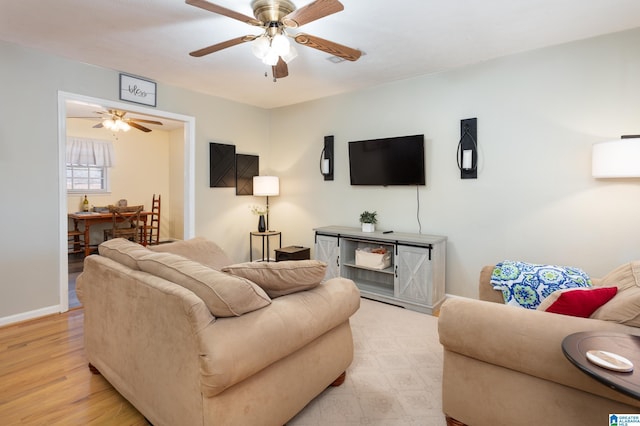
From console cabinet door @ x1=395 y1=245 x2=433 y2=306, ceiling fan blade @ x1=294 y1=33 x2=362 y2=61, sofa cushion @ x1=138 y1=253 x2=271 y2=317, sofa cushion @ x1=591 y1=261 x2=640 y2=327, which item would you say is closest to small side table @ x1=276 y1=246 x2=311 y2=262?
console cabinet door @ x1=395 y1=245 x2=433 y2=306

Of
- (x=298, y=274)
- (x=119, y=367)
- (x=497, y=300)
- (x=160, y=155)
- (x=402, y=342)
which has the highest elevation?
(x=160, y=155)

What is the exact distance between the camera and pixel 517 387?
1.51 m

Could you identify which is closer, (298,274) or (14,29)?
(298,274)

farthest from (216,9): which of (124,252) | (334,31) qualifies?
(124,252)

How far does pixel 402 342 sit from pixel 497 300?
0.83 metres

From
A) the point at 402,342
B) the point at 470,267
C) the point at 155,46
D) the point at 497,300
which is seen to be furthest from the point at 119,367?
the point at 470,267

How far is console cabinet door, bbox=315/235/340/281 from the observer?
4156 mm

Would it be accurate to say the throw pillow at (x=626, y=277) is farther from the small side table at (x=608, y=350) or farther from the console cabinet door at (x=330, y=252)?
the console cabinet door at (x=330, y=252)

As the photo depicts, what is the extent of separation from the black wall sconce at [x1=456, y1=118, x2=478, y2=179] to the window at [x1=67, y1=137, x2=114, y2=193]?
6397 millimetres

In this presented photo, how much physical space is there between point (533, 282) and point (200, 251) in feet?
8.38

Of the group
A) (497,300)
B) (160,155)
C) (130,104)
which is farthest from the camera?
(160,155)

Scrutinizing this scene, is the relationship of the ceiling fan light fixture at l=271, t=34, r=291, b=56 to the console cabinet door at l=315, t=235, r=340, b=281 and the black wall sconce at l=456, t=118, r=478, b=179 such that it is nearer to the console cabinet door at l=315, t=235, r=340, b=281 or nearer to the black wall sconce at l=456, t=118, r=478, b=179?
the black wall sconce at l=456, t=118, r=478, b=179

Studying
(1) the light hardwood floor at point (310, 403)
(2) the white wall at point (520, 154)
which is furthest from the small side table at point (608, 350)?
(2) the white wall at point (520, 154)

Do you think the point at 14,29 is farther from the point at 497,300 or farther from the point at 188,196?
the point at 497,300
